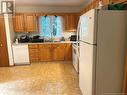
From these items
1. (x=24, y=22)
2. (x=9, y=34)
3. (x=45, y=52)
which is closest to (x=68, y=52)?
(x=45, y=52)

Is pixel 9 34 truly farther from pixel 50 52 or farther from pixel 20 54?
pixel 50 52

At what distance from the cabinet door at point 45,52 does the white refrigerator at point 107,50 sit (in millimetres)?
3218

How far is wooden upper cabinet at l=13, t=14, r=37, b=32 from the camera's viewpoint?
4.99 m

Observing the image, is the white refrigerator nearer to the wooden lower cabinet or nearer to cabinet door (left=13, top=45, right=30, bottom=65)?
the wooden lower cabinet

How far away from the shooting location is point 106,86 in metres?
1.97

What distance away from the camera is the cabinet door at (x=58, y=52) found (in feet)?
16.5

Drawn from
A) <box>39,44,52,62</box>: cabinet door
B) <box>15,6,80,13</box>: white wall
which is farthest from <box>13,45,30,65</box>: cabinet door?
<box>15,6,80,13</box>: white wall

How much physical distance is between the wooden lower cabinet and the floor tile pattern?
539 millimetres

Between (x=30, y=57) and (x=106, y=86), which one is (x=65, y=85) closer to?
(x=106, y=86)

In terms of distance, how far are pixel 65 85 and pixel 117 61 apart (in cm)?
164

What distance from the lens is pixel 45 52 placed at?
5062 mm

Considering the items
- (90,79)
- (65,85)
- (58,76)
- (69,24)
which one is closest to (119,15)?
(90,79)

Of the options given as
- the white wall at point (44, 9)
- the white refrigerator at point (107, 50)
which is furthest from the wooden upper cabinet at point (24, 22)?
the white refrigerator at point (107, 50)

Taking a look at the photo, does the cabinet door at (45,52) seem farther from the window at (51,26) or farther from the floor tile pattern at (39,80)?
the window at (51,26)
